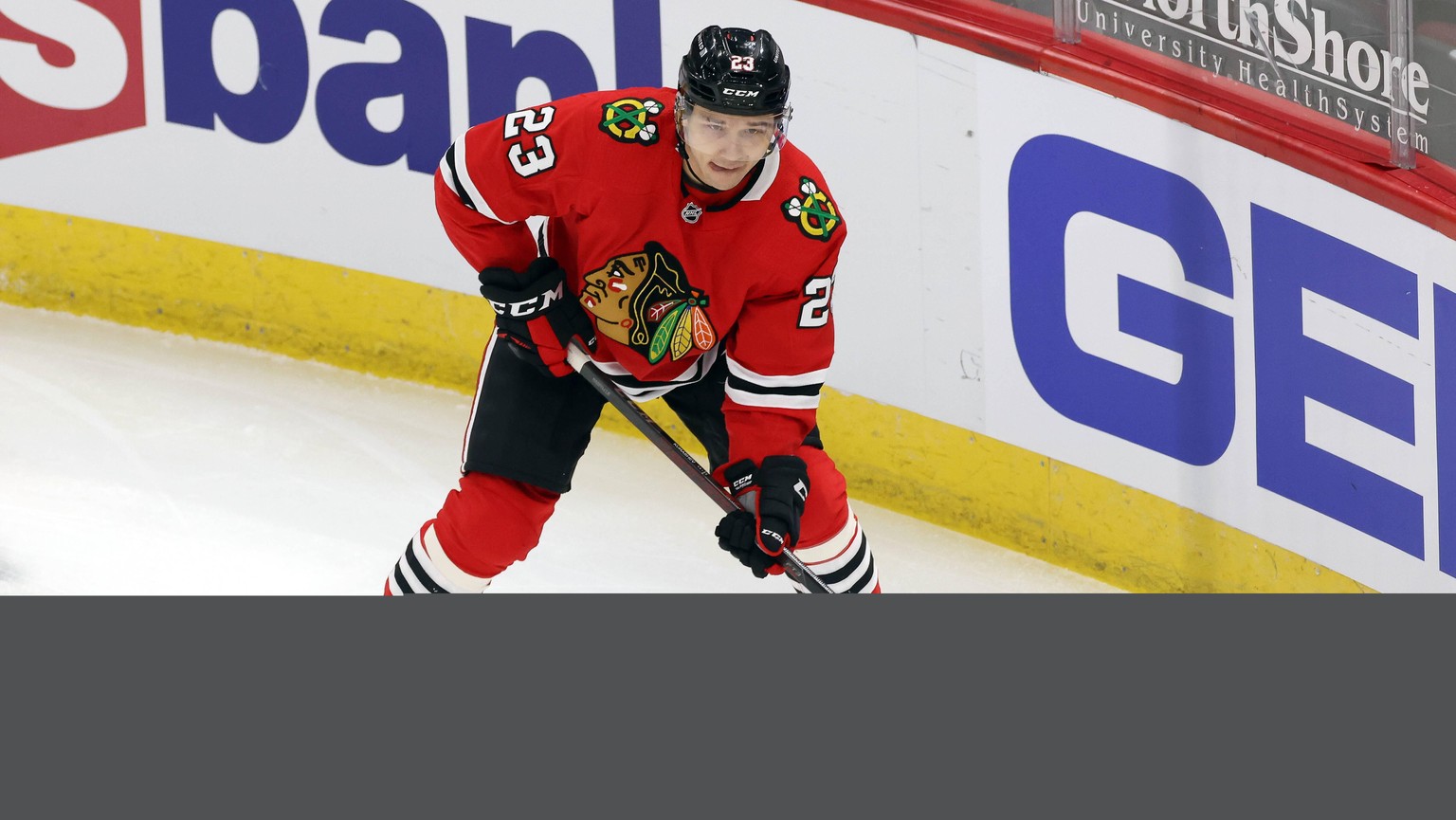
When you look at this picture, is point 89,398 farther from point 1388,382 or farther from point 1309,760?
point 1309,760

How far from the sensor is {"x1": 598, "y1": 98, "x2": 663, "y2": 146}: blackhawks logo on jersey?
2.42m

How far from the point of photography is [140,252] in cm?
421

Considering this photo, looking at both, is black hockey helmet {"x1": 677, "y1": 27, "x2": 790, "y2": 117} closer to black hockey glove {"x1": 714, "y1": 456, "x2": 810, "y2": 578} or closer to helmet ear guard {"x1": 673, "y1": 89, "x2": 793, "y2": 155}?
helmet ear guard {"x1": 673, "y1": 89, "x2": 793, "y2": 155}

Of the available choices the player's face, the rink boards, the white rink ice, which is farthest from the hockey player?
the rink boards

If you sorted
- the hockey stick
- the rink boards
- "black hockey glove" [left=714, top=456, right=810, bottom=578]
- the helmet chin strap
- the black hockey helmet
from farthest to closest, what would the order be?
the rink boards
the hockey stick
"black hockey glove" [left=714, top=456, right=810, bottom=578]
the helmet chin strap
the black hockey helmet

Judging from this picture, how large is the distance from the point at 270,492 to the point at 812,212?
5.61ft

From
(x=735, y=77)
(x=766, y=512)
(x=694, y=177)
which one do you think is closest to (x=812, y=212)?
(x=694, y=177)

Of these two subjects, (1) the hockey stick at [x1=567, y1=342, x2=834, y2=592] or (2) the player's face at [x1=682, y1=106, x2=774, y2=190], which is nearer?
(2) the player's face at [x1=682, y1=106, x2=774, y2=190]

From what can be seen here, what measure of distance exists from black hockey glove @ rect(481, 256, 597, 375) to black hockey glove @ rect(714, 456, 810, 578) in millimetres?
344

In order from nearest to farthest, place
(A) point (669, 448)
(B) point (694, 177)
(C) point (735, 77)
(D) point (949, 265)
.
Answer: (C) point (735, 77), (B) point (694, 177), (A) point (669, 448), (D) point (949, 265)

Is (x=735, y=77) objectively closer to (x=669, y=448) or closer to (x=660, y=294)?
(x=660, y=294)

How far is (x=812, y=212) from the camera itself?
7.95 feet

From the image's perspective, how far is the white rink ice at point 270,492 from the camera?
3.35 metres

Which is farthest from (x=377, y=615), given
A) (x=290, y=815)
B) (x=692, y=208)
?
(x=692, y=208)
